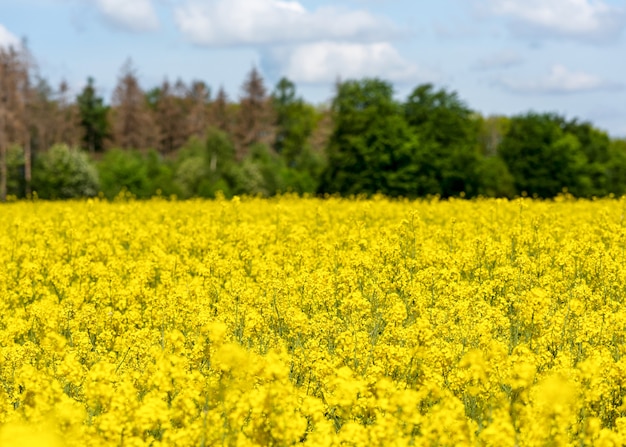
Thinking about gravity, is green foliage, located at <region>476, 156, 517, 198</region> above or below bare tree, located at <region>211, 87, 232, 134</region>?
below

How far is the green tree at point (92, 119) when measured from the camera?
112m

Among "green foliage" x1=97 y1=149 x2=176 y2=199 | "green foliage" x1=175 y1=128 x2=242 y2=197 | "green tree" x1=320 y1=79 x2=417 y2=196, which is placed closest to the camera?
"green tree" x1=320 y1=79 x2=417 y2=196

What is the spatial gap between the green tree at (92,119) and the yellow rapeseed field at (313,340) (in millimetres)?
98106

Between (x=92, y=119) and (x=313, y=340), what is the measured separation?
110986mm

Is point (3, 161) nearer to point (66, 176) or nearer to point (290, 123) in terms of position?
point (66, 176)

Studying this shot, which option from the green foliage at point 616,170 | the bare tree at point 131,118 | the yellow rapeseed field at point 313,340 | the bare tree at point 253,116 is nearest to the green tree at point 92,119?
the bare tree at point 131,118

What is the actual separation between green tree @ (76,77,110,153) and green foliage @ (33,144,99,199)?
1836 inches

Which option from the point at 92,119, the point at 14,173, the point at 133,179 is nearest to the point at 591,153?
the point at 133,179

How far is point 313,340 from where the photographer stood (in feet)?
26.1

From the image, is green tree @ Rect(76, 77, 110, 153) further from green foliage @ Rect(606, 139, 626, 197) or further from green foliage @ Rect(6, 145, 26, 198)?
green foliage @ Rect(606, 139, 626, 197)

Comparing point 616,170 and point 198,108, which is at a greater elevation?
point 198,108

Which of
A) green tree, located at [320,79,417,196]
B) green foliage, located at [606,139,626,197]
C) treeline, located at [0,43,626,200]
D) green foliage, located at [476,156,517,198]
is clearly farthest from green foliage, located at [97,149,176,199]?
green foliage, located at [606,139,626,197]

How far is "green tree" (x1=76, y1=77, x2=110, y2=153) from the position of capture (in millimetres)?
111562

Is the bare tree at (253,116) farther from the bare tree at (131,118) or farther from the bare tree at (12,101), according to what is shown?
the bare tree at (12,101)
